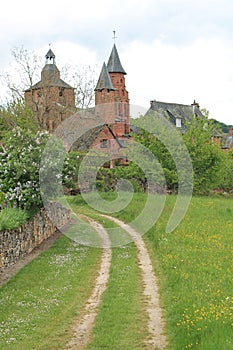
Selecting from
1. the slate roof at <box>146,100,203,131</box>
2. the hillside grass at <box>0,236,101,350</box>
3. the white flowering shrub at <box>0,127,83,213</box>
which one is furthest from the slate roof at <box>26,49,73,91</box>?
the slate roof at <box>146,100,203,131</box>

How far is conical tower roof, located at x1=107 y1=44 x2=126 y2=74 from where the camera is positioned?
Result: 8081cm

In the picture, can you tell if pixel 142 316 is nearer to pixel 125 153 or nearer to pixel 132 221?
pixel 132 221

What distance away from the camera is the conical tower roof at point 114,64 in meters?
80.8

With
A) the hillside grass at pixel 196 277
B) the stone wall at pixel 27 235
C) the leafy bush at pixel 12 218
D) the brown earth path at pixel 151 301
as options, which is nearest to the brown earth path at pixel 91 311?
the brown earth path at pixel 151 301

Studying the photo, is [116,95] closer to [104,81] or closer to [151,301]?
[104,81]

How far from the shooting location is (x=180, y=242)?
2323 cm

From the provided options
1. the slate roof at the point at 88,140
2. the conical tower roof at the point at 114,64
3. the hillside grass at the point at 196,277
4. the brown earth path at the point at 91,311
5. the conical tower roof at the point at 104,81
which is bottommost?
the brown earth path at the point at 91,311

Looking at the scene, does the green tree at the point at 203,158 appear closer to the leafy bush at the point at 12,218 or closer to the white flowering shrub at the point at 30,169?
the white flowering shrub at the point at 30,169

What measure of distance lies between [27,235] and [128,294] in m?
9.27

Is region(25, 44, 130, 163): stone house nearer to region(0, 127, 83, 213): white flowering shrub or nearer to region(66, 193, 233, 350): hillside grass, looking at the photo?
region(66, 193, 233, 350): hillside grass

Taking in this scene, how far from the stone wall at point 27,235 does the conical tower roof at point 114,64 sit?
5234 cm

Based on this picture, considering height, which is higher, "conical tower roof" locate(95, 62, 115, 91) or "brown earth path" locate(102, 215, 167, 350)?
"conical tower roof" locate(95, 62, 115, 91)

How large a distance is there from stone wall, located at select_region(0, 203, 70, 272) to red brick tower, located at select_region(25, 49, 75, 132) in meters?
18.0

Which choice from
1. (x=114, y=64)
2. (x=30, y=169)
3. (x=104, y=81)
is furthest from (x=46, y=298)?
(x=114, y=64)
